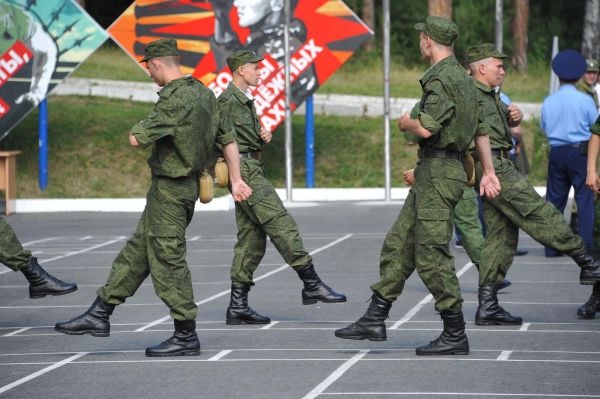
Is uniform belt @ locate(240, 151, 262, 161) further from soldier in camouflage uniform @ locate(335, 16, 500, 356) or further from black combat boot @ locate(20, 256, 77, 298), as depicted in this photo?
soldier in camouflage uniform @ locate(335, 16, 500, 356)

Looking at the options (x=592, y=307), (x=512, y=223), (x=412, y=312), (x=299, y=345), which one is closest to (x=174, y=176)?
(x=299, y=345)

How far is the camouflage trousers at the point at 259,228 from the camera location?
10445 mm

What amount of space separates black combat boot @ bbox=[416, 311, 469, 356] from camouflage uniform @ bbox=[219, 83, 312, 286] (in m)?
1.94

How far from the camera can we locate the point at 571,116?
1444cm

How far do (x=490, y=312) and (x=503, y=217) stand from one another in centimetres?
69

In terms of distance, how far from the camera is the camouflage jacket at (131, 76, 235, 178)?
8781 millimetres

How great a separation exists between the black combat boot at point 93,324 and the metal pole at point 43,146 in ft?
53.0

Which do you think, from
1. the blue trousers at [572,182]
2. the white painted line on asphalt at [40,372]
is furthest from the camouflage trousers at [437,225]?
the blue trousers at [572,182]

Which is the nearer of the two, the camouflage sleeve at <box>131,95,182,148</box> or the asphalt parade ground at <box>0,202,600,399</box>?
the asphalt parade ground at <box>0,202,600,399</box>

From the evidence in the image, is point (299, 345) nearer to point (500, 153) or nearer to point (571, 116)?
point (500, 153)

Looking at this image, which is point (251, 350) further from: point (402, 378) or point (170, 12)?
point (170, 12)

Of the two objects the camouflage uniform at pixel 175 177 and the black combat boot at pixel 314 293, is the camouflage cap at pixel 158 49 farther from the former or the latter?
the black combat boot at pixel 314 293

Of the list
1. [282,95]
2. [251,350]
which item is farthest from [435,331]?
[282,95]

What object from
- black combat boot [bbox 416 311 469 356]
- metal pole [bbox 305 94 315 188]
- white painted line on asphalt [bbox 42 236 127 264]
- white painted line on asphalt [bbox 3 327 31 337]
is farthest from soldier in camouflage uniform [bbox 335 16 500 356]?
metal pole [bbox 305 94 315 188]
